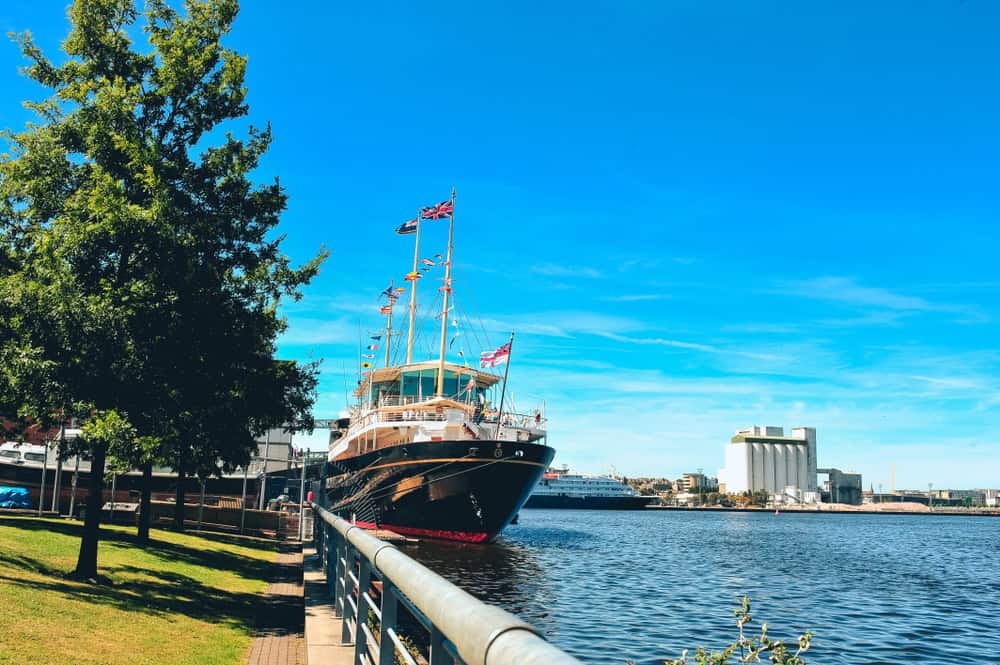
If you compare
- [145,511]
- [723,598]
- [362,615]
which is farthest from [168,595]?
[723,598]

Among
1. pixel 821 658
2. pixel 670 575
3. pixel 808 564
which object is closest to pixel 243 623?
pixel 821 658

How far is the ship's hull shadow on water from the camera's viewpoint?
130 feet

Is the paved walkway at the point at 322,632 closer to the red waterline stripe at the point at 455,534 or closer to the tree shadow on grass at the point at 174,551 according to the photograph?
the tree shadow on grass at the point at 174,551

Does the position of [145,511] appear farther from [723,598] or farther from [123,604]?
[723,598]

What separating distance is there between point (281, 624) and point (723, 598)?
18.2 m

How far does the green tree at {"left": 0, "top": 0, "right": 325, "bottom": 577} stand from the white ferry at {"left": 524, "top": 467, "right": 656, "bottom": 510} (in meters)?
171

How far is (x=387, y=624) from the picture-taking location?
4.52 meters

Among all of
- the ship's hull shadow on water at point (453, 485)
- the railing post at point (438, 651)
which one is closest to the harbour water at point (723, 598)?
the ship's hull shadow on water at point (453, 485)

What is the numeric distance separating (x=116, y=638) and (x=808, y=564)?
40.6 meters

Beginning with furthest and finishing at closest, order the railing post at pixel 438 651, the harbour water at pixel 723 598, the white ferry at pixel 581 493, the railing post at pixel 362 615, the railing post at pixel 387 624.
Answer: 1. the white ferry at pixel 581 493
2. the harbour water at pixel 723 598
3. the railing post at pixel 362 615
4. the railing post at pixel 387 624
5. the railing post at pixel 438 651

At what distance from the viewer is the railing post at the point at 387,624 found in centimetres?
446

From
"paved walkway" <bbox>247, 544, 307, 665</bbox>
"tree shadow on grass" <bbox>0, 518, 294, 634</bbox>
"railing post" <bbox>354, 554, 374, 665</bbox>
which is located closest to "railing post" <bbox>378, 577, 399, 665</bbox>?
"railing post" <bbox>354, 554, 374, 665</bbox>

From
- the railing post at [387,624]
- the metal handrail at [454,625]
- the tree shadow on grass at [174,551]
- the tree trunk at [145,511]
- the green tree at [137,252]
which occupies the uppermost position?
the green tree at [137,252]

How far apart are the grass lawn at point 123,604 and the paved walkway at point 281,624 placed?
0.25m
